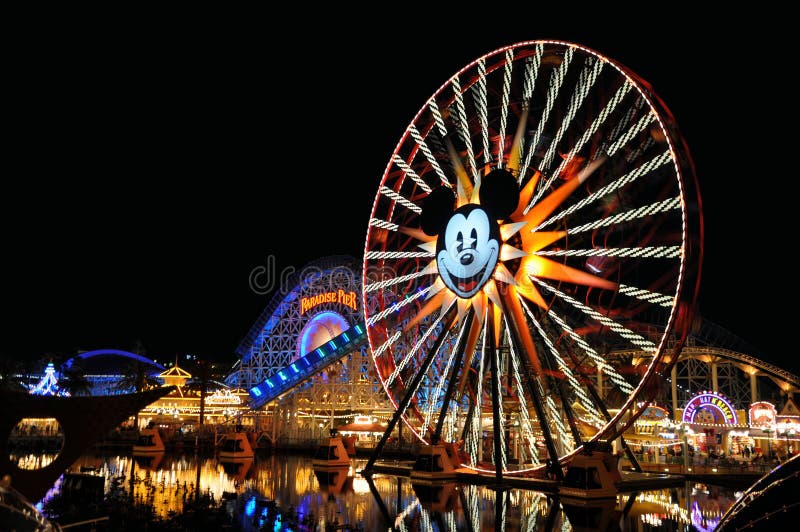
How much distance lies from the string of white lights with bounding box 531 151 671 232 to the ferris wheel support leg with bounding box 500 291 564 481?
2.60 metres

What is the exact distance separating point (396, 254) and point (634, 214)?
30.4 ft

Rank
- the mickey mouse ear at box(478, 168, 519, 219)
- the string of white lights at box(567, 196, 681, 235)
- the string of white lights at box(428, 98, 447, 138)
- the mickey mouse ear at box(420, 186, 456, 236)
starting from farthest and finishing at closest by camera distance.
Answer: the string of white lights at box(428, 98, 447, 138) → the mickey mouse ear at box(420, 186, 456, 236) → the mickey mouse ear at box(478, 168, 519, 219) → the string of white lights at box(567, 196, 681, 235)

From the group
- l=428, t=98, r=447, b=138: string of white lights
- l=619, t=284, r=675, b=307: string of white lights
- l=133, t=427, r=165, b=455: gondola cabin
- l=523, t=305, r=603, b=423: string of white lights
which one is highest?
l=428, t=98, r=447, b=138: string of white lights

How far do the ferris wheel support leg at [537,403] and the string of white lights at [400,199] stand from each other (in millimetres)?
5899

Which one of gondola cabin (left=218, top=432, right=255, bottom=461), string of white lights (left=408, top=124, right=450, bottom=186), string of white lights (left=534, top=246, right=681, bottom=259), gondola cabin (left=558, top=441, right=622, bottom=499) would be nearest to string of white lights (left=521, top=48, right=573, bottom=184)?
string of white lights (left=534, top=246, right=681, bottom=259)

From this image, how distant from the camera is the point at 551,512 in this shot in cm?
1589

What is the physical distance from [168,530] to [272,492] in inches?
251

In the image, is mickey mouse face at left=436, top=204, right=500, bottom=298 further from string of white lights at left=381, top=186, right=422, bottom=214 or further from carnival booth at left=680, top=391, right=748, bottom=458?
carnival booth at left=680, top=391, right=748, bottom=458

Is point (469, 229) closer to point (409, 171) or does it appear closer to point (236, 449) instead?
point (409, 171)

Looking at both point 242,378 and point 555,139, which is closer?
point 555,139

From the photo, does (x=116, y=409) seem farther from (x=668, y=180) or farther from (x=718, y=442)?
(x=718, y=442)

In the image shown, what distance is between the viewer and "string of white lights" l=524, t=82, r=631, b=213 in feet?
62.2

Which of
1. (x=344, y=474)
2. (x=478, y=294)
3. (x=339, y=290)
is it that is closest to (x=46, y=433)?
(x=339, y=290)

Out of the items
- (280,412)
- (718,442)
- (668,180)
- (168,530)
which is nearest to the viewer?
(168,530)
